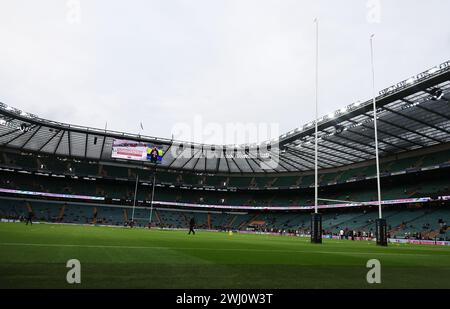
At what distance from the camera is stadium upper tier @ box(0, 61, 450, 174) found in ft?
111

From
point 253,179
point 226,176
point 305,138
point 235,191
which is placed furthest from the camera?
point 226,176

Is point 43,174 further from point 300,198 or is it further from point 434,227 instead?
point 434,227

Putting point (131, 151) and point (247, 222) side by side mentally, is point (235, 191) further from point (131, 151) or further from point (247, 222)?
point (131, 151)

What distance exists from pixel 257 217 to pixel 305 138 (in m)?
30.4

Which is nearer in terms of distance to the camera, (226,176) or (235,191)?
(235,191)

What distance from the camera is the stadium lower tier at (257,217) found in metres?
41.5

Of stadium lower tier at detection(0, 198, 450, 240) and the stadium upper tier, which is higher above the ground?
the stadium upper tier

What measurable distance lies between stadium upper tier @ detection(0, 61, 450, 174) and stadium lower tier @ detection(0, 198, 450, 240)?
34.2 ft

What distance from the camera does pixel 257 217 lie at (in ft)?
242

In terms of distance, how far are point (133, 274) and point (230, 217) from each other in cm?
7091

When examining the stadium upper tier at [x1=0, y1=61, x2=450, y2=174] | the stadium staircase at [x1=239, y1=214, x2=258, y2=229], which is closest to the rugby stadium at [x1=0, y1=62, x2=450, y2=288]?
the stadium upper tier at [x1=0, y1=61, x2=450, y2=174]

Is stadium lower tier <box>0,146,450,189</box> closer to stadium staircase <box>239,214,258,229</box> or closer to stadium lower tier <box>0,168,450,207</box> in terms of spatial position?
stadium lower tier <box>0,168,450,207</box>

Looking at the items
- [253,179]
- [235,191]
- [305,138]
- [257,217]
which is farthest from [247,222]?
[305,138]

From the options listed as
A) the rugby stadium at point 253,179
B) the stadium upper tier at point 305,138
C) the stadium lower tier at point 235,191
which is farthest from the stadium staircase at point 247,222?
the stadium upper tier at point 305,138
